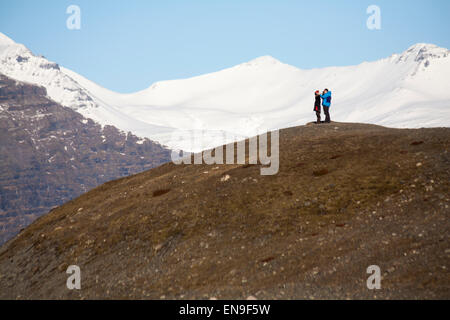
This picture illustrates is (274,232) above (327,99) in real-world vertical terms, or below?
below

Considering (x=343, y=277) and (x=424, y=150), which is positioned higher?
(x=424, y=150)

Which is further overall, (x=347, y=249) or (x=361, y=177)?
(x=361, y=177)

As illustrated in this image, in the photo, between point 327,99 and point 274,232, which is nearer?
point 274,232

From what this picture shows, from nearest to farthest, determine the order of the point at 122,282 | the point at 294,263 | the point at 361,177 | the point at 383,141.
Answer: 1. the point at 294,263
2. the point at 122,282
3. the point at 361,177
4. the point at 383,141

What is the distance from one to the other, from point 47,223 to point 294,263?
34.6 m

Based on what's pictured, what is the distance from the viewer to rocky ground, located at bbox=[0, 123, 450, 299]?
27906 millimetres

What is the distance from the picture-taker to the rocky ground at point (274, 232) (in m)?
27.9

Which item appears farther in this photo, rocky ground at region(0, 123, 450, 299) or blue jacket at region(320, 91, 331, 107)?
blue jacket at region(320, 91, 331, 107)

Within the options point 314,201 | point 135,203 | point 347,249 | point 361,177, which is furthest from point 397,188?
point 135,203

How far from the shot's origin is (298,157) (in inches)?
1882

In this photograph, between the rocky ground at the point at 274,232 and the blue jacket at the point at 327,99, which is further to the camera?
the blue jacket at the point at 327,99

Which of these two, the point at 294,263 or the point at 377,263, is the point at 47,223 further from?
the point at 377,263

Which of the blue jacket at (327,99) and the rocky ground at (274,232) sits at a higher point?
the blue jacket at (327,99)

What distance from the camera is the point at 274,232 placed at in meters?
35.6
